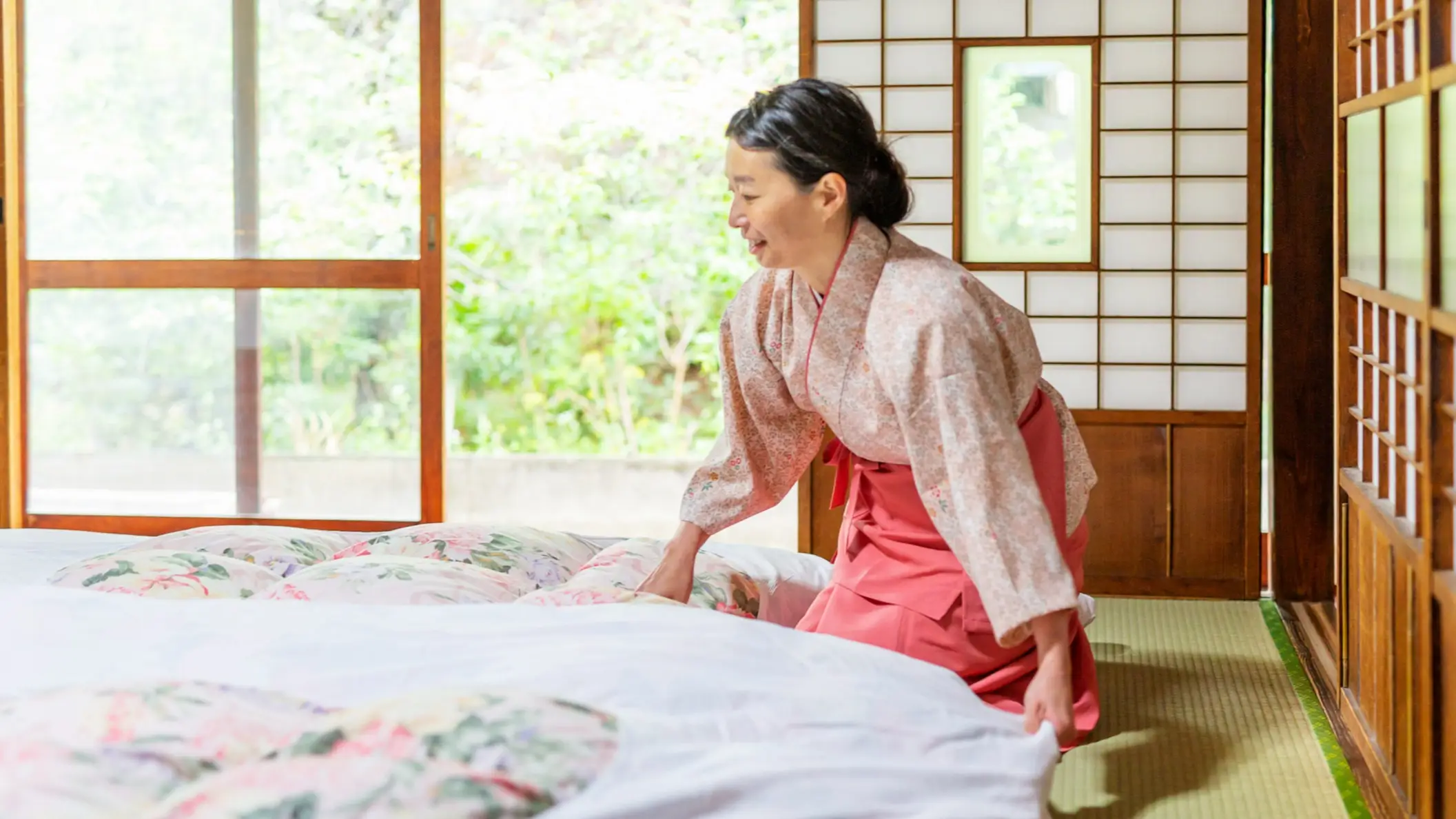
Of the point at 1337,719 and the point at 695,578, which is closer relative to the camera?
the point at 695,578

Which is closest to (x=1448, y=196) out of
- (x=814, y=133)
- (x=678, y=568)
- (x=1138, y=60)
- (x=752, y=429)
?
(x=814, y=133)

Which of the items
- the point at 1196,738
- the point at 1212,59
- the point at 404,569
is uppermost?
the point at 1212,59

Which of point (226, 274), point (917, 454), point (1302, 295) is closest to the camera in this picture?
point (917, 454)

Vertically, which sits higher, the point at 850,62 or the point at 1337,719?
the point at 850,62

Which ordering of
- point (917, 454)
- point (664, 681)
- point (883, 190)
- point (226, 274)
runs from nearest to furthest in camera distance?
point (664, 681) → point (917, 454) → point (883, 190) → point (226, 274)

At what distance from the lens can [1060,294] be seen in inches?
174

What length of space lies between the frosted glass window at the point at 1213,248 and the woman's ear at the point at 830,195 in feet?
8.26

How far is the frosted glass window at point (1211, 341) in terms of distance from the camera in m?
4.34

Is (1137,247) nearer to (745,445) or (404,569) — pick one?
(745,445)

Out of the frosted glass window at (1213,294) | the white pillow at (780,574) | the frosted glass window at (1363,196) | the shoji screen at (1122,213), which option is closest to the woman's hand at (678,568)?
the white pillow at (780,574)

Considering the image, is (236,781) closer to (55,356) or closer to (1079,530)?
(1079,530)

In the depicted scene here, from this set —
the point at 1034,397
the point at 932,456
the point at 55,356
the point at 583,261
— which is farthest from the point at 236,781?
the point at 583,261

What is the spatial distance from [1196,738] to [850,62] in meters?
2.42

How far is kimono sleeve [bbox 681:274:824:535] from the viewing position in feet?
7.64
